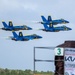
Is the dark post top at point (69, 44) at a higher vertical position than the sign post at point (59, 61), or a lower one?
higher

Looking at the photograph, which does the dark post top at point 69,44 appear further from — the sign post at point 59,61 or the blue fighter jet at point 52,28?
the blue fighter jet at point 52,28

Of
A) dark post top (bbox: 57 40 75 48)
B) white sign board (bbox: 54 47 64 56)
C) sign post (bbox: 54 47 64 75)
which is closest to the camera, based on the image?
white sign board (bbox: 54 47 64 56)

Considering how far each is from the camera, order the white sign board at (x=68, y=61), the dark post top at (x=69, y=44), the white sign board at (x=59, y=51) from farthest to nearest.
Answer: the dark post top at (x=69, y=44) < the white sign board at (x=68, y=61) < the white sign board at (x=59, y=51)

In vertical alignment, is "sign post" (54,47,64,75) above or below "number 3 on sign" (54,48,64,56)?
below

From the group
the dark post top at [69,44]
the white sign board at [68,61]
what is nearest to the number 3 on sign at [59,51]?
the white sign board at [68,61]

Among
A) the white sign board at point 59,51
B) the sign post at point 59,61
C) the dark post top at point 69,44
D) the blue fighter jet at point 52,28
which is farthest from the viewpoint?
the blue fighter jet at point 52,28

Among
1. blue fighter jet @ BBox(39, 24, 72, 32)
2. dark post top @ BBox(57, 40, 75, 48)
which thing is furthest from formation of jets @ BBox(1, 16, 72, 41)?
dark post top @ BBox(57, 40, 75, 48)

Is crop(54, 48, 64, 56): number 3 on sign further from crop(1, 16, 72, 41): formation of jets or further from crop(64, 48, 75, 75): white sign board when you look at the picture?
crop(1, 16, 72, 41): formation of jets

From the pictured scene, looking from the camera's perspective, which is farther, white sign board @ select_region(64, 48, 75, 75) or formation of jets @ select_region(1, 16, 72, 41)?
formation of jets @ select_region(1, 16, 72, 41)

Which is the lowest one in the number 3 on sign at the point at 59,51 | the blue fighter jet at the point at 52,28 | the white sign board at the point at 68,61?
the white sign board at the point at 68,61

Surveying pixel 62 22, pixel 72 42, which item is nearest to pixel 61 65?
pixel 72 42

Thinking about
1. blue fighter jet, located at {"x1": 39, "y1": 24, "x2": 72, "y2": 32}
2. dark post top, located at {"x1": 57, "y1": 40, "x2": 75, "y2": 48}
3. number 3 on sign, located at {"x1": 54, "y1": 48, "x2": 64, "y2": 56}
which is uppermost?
blue fighter jet, located at {"x1": 39, "y1": 24, "x2": 72, "y2": 32}

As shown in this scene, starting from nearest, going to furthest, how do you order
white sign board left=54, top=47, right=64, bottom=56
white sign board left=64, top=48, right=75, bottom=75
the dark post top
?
white sign board left=54, top=47, right=64, bottom=56 < white sign board left=64, top=48, right=75, bottom=75 < the dark post top

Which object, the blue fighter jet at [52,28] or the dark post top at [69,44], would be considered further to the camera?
the blue fighter jet at [52,28]
